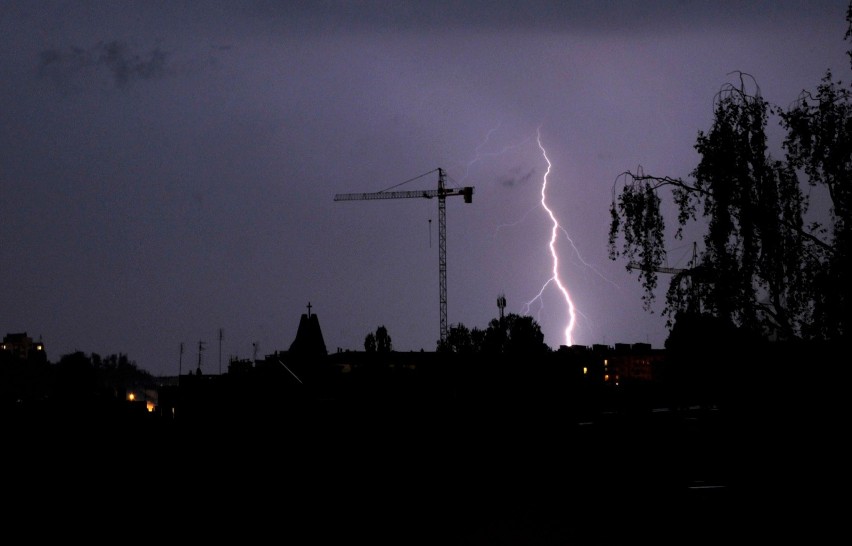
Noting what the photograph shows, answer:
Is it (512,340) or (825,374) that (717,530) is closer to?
(825,374)

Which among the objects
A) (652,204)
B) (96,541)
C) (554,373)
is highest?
(652,204)

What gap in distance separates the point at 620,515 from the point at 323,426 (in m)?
9.84

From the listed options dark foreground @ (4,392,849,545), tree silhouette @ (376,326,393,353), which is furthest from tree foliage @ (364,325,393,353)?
dark foreground @ (4,392,849,545)

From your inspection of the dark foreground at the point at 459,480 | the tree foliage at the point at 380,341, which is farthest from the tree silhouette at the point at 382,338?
the dark foreground at the point at 459,480

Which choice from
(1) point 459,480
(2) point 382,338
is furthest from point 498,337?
(1) point 459,480

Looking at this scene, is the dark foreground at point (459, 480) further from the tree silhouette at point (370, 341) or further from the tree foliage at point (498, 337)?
the tree silhouette at point (370, 341)

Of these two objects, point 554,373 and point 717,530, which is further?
point 554,373

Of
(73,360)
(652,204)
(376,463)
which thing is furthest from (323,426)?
(73,360)

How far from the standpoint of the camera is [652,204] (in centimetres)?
1581

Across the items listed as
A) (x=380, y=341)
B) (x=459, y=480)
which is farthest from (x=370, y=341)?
(x=459, y=480)

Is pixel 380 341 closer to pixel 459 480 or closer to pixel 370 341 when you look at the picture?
pixel 370 341

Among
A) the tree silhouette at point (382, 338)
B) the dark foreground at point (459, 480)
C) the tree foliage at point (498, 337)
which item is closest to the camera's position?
the dark foreground at point (459, 480)

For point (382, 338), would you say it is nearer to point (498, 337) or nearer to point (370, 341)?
point (370, 341)

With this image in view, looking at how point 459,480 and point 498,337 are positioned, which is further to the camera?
point 498,337
